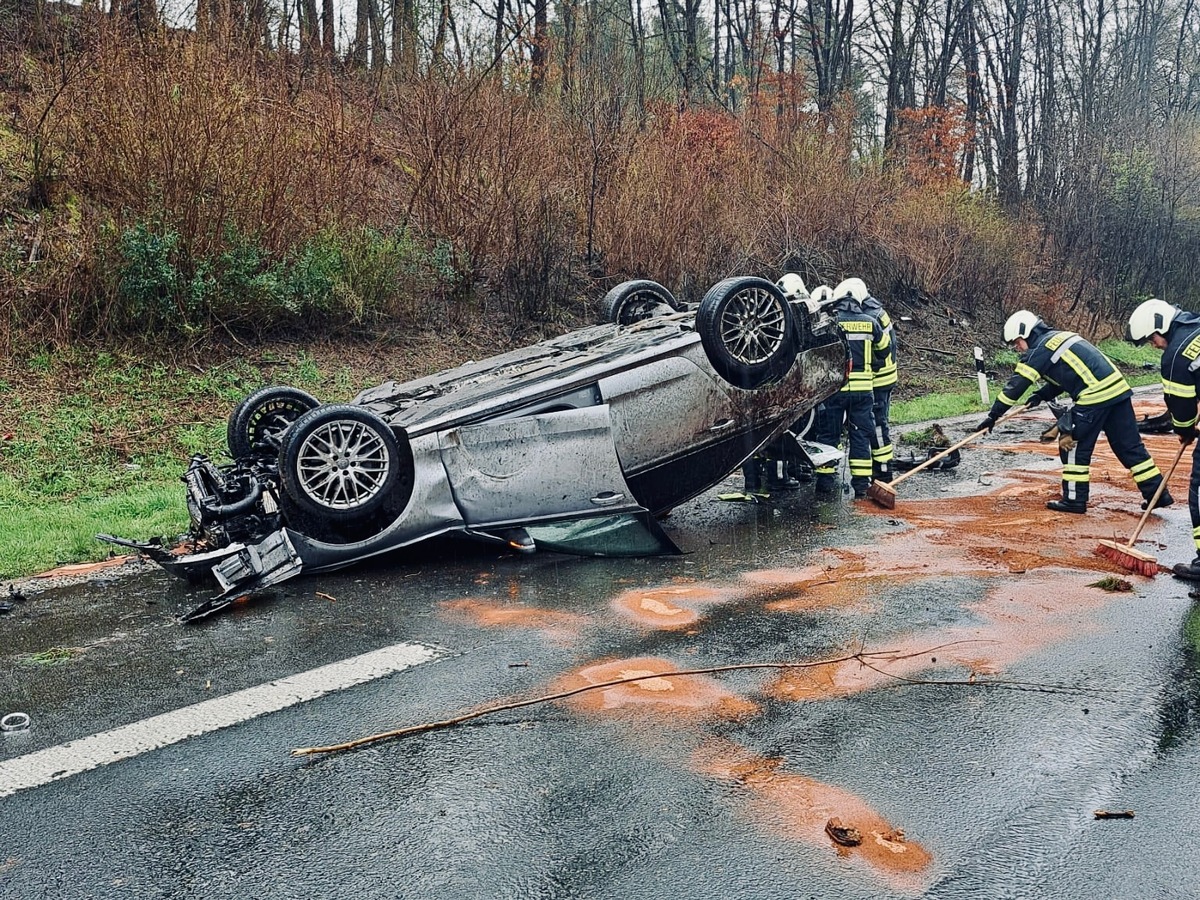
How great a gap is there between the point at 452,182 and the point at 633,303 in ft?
21.3

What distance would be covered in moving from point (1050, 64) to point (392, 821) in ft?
116

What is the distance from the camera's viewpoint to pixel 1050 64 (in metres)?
31.4

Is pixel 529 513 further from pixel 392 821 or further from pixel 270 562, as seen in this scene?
pixel 392 821

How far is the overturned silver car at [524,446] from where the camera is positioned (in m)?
5.45

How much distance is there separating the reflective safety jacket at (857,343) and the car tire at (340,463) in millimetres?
4398

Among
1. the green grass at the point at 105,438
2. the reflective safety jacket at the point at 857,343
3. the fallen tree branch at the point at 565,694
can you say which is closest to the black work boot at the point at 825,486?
the reflective safety jacket at the point at 857,343

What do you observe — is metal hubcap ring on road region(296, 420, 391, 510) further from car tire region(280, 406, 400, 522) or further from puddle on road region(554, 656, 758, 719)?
puddle on road region(554, 656, 758, 719)

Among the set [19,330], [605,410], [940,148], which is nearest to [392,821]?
[605,410]

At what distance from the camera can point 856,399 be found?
27.7 ft

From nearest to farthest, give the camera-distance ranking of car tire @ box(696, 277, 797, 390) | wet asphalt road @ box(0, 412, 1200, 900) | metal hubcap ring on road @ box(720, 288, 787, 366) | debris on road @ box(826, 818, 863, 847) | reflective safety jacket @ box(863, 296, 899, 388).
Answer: wet asphalt road @ box(0, 412, 1200, 900) < debris on road @ box(826, 818, 863, 847) < car tire @ box(696, 277, 797, 390) < metal hubcap ring on road @ box(720, 288, 787, 366) < reflective safety jacket @ box(863, 296, 899, 388)

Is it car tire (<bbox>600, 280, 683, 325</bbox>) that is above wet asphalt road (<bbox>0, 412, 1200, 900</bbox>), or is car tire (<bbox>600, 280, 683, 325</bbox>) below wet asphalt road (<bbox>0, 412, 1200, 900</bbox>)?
above

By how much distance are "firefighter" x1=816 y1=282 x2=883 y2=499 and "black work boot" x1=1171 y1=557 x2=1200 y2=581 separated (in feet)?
9.76

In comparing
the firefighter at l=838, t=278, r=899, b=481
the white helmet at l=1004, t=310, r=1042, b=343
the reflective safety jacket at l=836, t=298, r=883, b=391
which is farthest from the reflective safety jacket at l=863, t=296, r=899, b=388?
the white helmet at l=1004, t=310, r=1042, b=343

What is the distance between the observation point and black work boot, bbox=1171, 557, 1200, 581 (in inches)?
219
